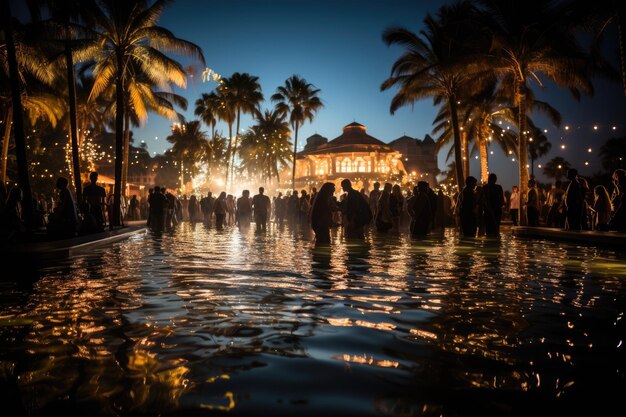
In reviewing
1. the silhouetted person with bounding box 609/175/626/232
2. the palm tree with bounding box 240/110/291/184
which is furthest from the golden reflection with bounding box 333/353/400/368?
the palm tree with bounding box 240/110/291/184

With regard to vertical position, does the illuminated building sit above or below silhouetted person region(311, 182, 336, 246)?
above

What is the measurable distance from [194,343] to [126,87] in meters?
27.5

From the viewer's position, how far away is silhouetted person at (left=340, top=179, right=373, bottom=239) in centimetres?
1422

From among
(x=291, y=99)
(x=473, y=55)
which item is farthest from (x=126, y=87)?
(x=291, y=99)

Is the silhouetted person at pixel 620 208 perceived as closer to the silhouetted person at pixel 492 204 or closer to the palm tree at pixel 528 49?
the silhouetted person at pixel 492 204

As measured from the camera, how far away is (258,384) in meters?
2.84

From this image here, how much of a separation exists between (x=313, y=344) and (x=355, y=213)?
35.7ft

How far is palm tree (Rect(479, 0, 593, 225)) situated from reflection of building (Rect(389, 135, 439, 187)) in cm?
5481

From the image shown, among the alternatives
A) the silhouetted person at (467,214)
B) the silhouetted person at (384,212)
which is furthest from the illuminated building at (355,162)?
the silhouetted person at (467,214)

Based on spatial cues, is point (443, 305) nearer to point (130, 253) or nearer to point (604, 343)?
point (604, 343)

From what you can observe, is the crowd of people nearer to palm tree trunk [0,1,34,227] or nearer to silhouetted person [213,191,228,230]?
palm tree trunk [0,1,34,227]

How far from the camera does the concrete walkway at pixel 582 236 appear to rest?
41.1 feet

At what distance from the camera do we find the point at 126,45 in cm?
2200

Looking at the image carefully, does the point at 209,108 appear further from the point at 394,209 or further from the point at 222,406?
the point at 222,406
